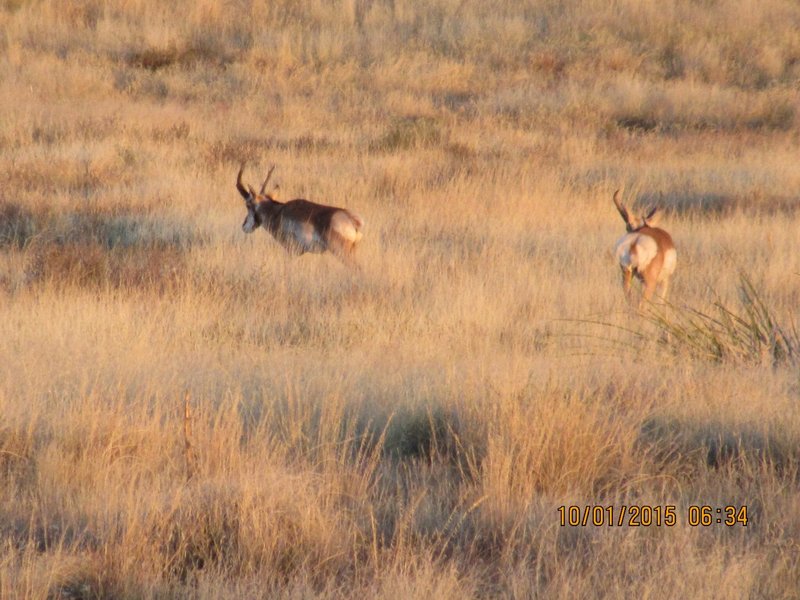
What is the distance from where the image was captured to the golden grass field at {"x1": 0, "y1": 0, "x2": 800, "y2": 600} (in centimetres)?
366

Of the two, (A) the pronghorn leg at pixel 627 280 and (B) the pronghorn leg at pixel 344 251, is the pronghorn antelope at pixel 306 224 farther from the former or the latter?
(A) the pronghorn leg at pixel 627 280

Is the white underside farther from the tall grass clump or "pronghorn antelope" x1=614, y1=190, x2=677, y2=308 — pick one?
the tall grass clump

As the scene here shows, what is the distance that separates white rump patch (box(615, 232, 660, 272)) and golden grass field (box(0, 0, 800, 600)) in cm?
38

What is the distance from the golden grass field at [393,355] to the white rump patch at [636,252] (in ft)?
1.25

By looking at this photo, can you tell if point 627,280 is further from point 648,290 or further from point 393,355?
point 393,355

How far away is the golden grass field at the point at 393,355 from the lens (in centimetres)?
366

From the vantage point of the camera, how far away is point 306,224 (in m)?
9.66

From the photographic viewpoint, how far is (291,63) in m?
24.7

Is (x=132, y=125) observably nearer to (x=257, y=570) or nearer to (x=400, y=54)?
(x=400, y=54)

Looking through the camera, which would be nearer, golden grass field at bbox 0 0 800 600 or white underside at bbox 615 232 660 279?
golden grass field at bbox 0 0 800 600

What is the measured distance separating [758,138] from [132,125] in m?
10.7
